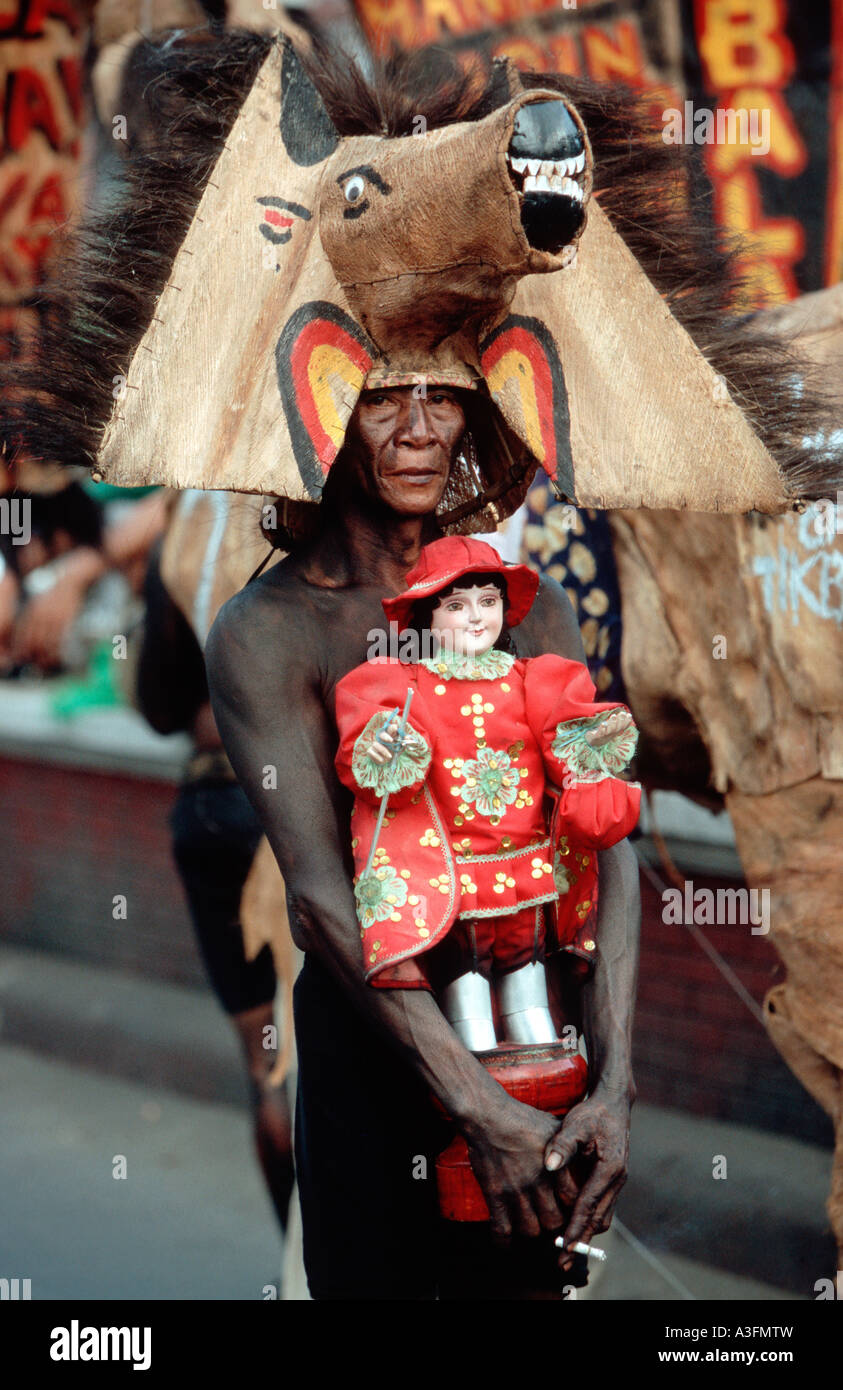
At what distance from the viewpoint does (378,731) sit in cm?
175

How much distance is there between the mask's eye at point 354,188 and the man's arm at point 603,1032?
61 centimetres

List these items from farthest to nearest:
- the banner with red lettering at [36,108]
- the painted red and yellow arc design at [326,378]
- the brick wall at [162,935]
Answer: the brick wall at [162,935]
the banner with red lettering at [36,108]
the painted red and yellow arc design at [326,378]

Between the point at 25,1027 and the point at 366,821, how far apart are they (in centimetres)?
412

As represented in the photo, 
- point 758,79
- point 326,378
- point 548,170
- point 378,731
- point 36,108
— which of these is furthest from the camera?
point 758,79

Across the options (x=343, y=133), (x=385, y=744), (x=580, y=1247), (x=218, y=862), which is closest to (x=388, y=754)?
(x=385, y=744)

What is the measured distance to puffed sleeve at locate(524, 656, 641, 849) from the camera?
175 cm

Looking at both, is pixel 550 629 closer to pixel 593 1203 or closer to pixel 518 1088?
pixel 518 1088

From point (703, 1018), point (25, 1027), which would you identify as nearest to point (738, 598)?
point (703, 1018)

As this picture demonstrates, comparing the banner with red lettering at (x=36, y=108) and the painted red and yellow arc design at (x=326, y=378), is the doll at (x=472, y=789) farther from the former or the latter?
the banner with red lettering at (x=36, y=108)

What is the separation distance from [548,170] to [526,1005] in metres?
1.00

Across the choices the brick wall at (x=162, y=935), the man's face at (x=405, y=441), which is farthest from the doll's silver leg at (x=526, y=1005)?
the brick wall at (x=162, y=935)

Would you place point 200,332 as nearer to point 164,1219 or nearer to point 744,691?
point 744,691

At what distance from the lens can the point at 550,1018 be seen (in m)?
1.89

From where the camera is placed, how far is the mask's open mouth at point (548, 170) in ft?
5.33
